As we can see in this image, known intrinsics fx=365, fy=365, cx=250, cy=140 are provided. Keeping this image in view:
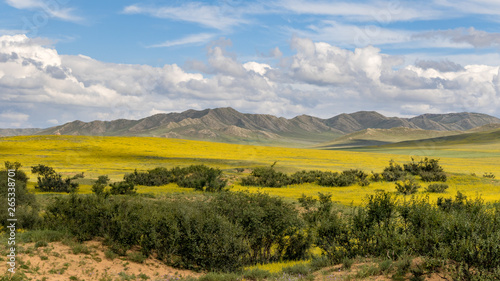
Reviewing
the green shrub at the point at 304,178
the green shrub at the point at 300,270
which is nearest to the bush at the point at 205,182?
the green shrub at the point at 304,178

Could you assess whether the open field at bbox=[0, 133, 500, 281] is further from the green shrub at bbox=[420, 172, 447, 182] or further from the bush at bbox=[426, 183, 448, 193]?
the green shrub at bbox=[420, 172, 447, 182]

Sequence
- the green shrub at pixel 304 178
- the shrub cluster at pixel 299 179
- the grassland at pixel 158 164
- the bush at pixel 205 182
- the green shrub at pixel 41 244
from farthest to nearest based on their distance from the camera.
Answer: the green shrub at pixel 304 178
the shrub cluster at pixel 299 179
the grassland at pixel 158 164
the bush at pixel 205 182
the green shrub at pixel 41 244

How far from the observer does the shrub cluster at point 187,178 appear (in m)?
42.1

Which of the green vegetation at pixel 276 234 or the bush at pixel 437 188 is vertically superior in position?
the green vegetation at pixel 276 234

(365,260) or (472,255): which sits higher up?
(472,255)

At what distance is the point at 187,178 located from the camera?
151 feet

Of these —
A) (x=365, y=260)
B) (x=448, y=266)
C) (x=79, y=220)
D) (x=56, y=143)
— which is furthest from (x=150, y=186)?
(x=56, y=143)

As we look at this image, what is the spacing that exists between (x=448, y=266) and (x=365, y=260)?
3.13 metres

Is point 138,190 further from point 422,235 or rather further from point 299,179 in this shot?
point 422,235

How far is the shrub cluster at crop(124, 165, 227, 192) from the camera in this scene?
42.1m

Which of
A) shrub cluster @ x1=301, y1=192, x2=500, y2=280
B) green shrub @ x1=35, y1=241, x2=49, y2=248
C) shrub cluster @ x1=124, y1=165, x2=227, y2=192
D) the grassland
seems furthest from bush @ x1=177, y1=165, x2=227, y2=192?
green shrub @ x1=35, y1=241, x2=49, y2=248

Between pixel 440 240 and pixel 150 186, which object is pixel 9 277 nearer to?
pixel 440 240

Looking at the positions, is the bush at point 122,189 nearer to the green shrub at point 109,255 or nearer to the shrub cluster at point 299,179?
the shrub cluster at point 299,179

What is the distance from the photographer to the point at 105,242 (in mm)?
16891
